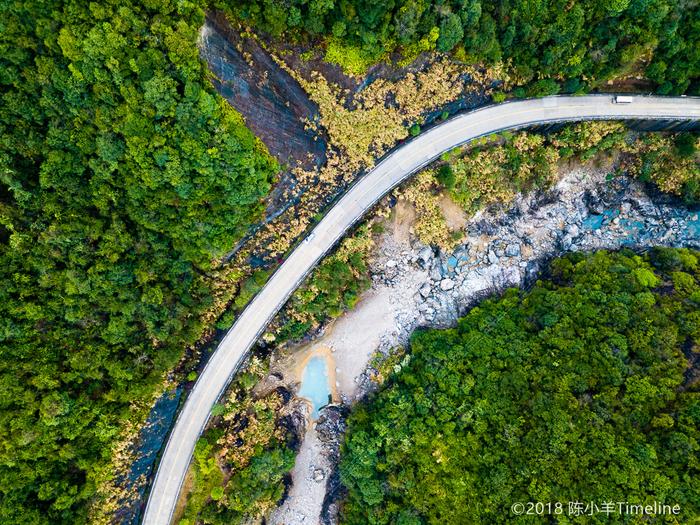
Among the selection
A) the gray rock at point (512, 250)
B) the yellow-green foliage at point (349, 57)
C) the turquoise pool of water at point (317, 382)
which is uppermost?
the yellow-green foliage at point (349, 57)

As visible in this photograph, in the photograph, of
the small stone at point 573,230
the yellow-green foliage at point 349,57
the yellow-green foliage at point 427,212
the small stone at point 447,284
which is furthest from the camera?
the small stone at point 573,230

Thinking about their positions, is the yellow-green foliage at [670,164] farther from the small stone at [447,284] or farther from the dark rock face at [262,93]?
the dark rock face at [262,93]

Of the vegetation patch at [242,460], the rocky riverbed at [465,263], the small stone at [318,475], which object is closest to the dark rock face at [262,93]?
the rocky riverbed at [465,263]

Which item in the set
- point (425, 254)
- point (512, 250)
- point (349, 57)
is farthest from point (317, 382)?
point (349, 57)

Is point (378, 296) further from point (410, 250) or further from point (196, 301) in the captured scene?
point (196, 301)

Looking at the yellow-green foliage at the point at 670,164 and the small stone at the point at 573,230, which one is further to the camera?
the small stone at the point at 573,230

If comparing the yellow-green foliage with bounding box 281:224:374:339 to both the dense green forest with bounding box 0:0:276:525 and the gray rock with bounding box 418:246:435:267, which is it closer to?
the gray rock with bounding box 418:246:435:267

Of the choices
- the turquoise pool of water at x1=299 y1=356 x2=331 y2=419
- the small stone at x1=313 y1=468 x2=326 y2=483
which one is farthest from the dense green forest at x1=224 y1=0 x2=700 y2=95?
the small stone at x1=313 y1=468 x2=326 y2=483
